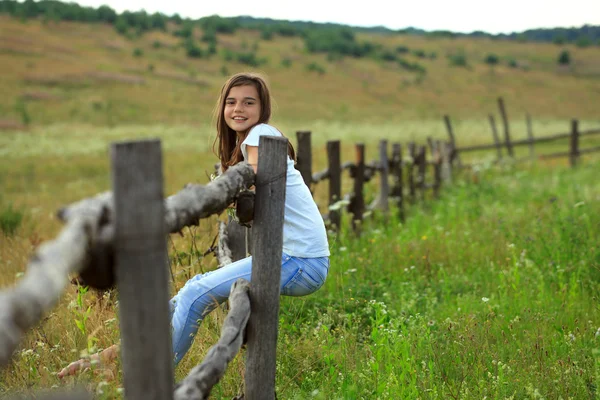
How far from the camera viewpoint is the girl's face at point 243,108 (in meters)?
3.31

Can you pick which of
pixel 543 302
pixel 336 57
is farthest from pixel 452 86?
pixel 543 302

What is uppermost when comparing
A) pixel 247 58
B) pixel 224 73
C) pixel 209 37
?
pixel 209 37

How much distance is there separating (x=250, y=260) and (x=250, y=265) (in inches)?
0.9

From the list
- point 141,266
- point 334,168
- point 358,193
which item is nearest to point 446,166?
point 358,193

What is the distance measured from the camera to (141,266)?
1.48m

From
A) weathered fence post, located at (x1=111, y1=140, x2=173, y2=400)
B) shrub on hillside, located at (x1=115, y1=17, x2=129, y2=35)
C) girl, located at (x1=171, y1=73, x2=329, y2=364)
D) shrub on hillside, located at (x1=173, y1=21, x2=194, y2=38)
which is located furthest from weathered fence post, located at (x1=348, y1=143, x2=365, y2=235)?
shrub on hillside, located at (x1=173, y1=21, x2=194, y2=38)

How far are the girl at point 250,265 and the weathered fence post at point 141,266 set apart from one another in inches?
46.2

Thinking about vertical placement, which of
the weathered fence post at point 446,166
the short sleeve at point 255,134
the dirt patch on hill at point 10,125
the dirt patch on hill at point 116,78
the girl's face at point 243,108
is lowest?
the weathered fence post at point 446,166

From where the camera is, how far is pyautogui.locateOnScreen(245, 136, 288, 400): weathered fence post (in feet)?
7.87

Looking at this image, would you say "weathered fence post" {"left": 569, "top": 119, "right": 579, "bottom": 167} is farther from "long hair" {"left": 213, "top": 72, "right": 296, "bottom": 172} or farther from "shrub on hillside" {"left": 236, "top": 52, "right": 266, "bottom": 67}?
"shrub on hillside" {"left": 236, "top": 52, "right": 266, "bottom": 67}

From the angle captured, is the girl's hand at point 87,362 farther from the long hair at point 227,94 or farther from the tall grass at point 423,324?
the long hair at point 227,94

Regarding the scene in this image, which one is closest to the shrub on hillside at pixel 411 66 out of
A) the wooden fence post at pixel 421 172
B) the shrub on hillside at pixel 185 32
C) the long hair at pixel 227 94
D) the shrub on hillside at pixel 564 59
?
the shrub on hillside at pixel 185 32

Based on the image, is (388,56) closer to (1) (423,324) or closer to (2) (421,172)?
(2) (421,172)

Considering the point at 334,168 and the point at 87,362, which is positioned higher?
the point at 334,168
